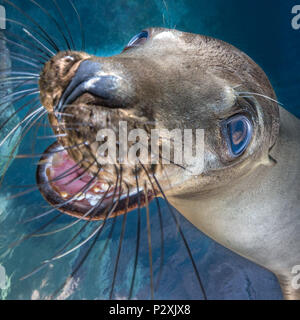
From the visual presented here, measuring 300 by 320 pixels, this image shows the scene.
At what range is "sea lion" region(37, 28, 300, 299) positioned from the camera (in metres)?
0.99

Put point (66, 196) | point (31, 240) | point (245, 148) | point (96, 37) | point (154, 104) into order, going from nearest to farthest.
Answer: point (154, 104) → point (245, 148) → point (66, 196) → point (31, 240) → point (96, 37)

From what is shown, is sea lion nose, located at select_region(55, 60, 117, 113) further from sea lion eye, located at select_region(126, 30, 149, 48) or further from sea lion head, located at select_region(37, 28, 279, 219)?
sea lion eye, located at select_region(126, 30, 149, 48)

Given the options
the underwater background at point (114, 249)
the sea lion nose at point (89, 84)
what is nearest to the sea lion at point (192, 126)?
the sea lion nose at point (89, 84)

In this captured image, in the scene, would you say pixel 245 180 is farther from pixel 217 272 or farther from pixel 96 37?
pixel 96 37

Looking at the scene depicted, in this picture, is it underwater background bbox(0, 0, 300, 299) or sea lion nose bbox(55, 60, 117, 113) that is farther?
underwater background bbox(0, 0, 300, 299)

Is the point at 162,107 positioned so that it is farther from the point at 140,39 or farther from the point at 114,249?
the point at 114,249

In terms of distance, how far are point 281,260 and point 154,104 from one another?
185cm

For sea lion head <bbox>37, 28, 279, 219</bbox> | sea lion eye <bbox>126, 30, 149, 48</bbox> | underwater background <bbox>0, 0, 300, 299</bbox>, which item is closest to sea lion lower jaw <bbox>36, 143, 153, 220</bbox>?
sea lion head <bbox>37, 28, 279, 219</bbox>

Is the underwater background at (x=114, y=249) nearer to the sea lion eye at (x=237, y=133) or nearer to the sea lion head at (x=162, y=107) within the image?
the sea lion head at (x=162, y=107)

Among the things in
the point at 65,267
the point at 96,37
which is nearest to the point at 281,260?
the point at 65,267

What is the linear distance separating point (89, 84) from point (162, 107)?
0.30m

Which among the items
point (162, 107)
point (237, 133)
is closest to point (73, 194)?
point (162, 107)

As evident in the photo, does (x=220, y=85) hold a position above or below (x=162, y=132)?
above
